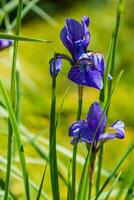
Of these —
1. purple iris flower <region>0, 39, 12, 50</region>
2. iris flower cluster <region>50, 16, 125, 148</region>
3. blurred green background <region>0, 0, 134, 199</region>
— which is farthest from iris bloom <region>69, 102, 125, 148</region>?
blurred green background <region>0, 0, 134, 199</region>

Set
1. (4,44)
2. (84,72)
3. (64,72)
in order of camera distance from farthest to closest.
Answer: (64,72) < (4,44) < (84,72)

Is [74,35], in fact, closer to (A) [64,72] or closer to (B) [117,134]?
(B) [117,134]

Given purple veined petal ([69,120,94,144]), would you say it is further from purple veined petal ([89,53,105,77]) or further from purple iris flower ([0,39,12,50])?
purple iris flower ([0,39,12,50])

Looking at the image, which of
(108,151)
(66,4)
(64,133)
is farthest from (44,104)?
(66,4)

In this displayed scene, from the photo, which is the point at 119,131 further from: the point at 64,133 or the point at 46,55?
the point at 46,55

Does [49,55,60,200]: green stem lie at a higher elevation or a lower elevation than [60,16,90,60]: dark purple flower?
lower

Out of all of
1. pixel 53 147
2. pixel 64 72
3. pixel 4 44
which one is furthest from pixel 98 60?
pixel 64 72

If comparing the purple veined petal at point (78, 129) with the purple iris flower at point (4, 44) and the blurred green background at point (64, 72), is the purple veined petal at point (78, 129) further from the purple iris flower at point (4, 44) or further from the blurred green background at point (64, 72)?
the blurred green background at point (64, 72)
